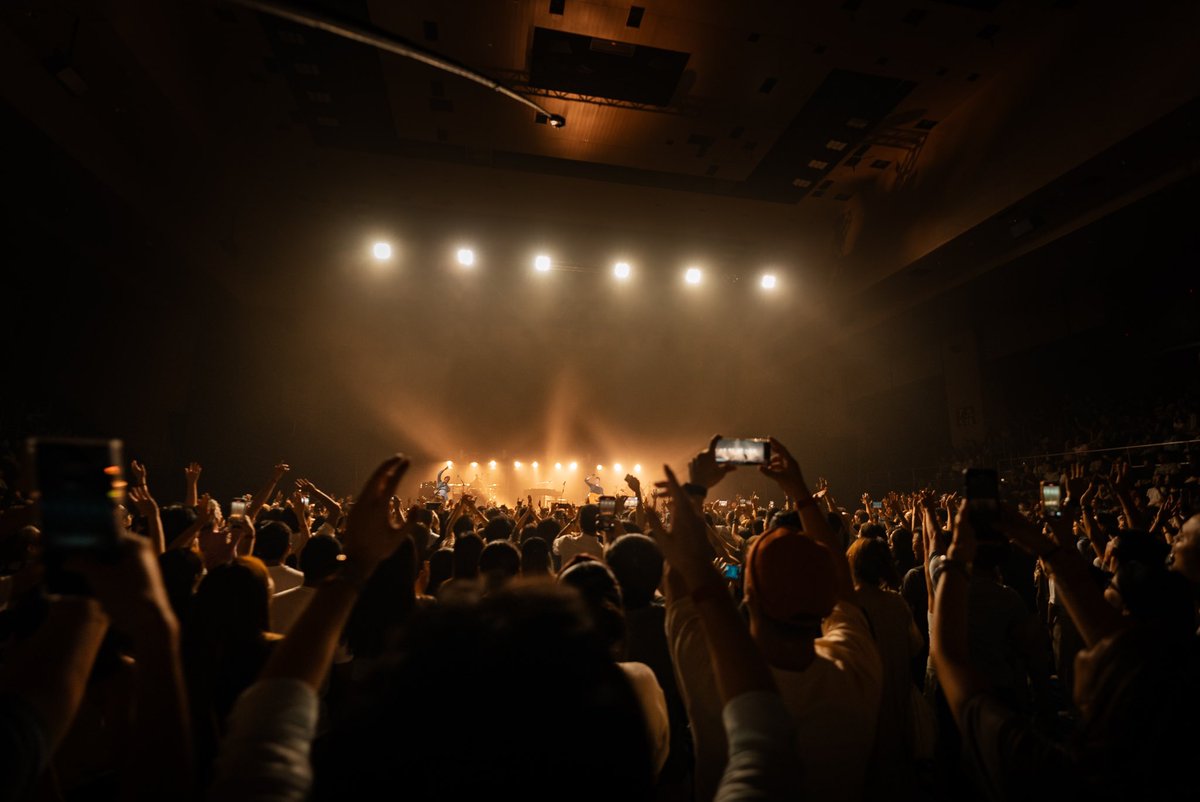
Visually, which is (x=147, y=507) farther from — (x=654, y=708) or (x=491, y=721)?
(x=491, y=721)

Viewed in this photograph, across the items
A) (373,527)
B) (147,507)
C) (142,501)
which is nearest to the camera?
(373,527)

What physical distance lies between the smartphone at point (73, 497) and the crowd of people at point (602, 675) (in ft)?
0.23

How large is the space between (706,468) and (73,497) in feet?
5.11

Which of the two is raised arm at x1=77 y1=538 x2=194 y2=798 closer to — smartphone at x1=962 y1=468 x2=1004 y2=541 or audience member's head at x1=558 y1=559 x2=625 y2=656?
audience member's head at x1=558 y1=559 x2=625 y2=656

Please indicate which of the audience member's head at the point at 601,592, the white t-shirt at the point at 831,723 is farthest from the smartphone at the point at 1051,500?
the audience member's head at the point at 601,592

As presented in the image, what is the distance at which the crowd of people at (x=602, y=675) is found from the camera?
80 centimetres

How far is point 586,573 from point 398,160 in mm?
14200

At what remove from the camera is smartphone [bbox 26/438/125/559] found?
0.89 m

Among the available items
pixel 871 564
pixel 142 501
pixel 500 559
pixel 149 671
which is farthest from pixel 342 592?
pixel 871 564

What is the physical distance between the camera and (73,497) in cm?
90

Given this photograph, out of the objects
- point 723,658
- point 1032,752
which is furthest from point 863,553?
point 723,658

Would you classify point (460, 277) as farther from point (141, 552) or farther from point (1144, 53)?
point (141, 552)

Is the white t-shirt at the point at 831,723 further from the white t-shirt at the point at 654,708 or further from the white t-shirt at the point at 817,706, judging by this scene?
the white t-shirt at the point at 654,708

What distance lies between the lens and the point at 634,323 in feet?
67.7
